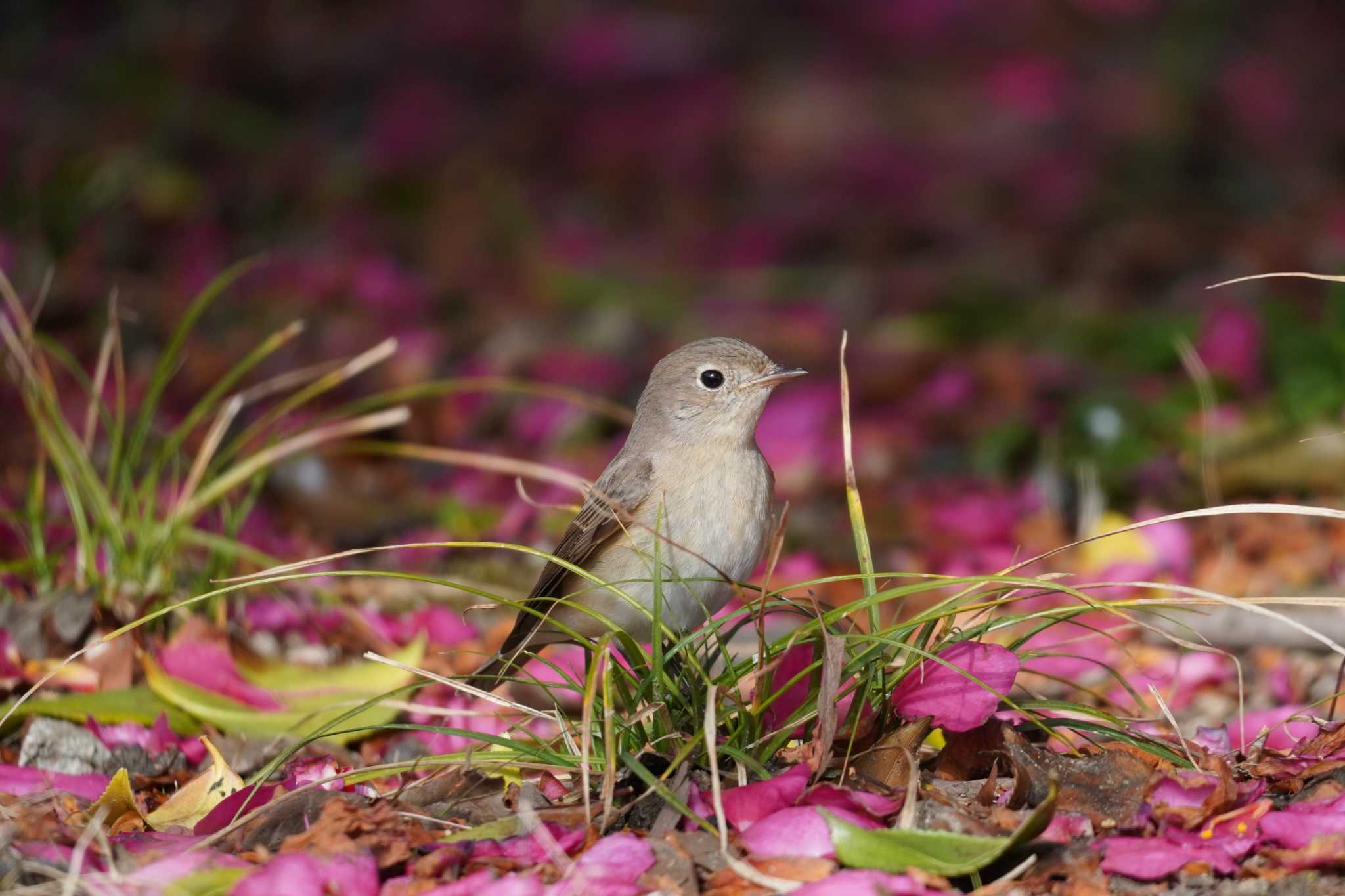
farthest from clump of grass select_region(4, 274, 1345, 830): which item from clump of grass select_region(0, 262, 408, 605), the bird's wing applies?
clump of grass select_region(0, 262, 408, 605)

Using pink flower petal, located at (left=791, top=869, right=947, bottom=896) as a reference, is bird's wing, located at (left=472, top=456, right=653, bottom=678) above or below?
above

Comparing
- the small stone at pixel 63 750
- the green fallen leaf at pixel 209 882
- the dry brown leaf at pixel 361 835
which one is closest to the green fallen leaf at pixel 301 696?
the small stone at pixel 63 750

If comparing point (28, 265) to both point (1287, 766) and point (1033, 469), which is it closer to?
point (1033, 469)

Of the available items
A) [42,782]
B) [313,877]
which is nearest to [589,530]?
[42,782]

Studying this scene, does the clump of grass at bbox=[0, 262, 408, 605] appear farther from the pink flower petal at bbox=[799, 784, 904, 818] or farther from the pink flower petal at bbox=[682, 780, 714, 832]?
the pink flower petal at bbox=[799, 784, 904, 818]

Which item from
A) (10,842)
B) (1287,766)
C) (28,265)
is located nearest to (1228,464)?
(1287,766)

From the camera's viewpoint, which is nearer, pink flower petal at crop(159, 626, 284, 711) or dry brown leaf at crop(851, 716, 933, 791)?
dry brown leaf at crop(851, 716, 933, 791)

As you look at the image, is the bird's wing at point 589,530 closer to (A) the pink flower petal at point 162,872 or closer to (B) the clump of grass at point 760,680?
(B) the clump of grass at point 760,680
